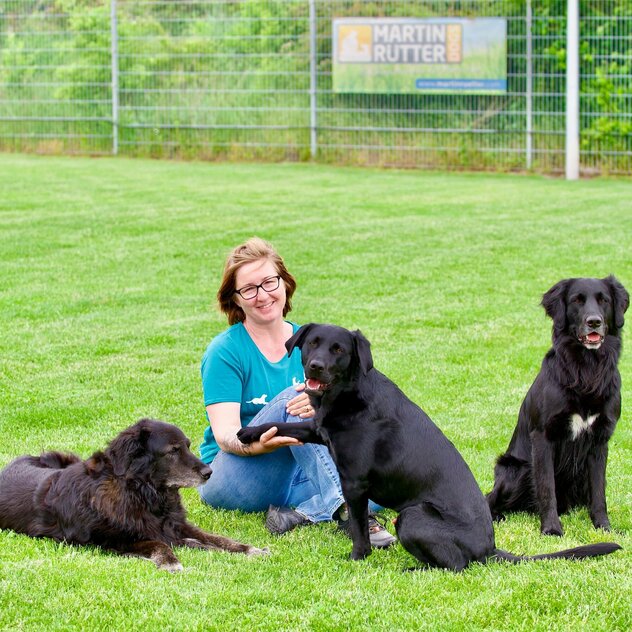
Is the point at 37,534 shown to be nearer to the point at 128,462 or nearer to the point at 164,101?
the point at 128,462

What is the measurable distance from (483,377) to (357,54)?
460 inches

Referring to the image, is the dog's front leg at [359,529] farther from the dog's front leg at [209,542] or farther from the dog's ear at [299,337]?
the dog's ear at [299,337]

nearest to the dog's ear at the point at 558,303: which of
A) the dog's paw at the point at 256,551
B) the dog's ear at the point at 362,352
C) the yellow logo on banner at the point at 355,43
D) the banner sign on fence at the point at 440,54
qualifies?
the dog's ear at the point at 362,352

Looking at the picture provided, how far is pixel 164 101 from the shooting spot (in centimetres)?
1909

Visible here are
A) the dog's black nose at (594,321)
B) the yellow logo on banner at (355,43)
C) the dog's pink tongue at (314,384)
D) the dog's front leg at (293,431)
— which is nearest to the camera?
the dog's pink tongue at (314,384)

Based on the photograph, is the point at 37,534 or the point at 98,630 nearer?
the point at 98,630

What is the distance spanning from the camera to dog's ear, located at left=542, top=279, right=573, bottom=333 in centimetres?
494

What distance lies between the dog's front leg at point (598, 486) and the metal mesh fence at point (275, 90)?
43.5ft

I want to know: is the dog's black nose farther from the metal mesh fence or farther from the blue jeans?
the metal mesh fence

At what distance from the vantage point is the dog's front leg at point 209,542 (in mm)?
4504

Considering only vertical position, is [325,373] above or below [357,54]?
below

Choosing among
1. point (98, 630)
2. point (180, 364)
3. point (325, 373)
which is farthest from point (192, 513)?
point (180, 364)

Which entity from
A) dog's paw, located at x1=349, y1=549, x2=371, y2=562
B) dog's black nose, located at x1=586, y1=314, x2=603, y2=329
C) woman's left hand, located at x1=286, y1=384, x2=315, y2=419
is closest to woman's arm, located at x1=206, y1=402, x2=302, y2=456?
woman's left hand, located at x1=286, y1=384, x2=315, y2=419

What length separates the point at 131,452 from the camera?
4359mm
